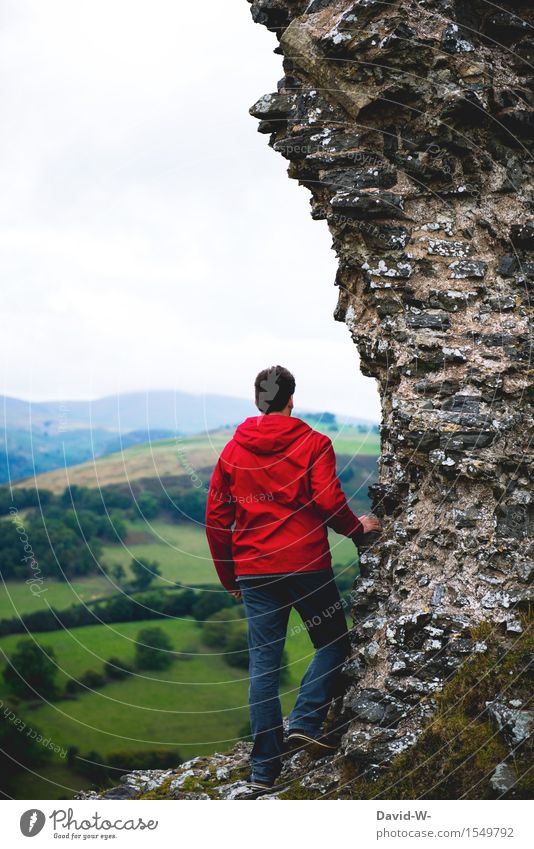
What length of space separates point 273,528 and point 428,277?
240 centimetres

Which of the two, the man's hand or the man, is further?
the man's hand

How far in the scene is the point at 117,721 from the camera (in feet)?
72.4

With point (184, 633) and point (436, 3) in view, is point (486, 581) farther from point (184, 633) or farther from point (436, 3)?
point (184, 633)

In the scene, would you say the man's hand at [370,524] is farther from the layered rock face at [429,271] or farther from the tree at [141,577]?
the tree at [141,577]

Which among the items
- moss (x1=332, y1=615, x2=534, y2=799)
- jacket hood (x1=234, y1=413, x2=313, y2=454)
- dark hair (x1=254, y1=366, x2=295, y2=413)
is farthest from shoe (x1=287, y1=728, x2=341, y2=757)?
dark hair (x1=254, y1=366, x2=295, y2=413)

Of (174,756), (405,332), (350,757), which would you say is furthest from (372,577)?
(174,756)

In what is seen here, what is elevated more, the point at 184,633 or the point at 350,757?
the point at 350,757

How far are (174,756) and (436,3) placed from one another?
15.4 metres

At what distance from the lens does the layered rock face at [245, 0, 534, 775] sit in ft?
21.5

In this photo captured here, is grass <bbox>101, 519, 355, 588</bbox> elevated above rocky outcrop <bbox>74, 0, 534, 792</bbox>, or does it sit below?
below

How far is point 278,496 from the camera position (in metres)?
6.42

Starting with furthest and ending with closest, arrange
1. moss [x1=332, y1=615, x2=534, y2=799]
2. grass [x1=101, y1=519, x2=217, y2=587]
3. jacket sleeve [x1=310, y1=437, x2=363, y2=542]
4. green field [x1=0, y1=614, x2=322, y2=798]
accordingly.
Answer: grass [x1=101, y1=519, x2=217, y2=587] → green field [x1=0, y1=614, x2=322, y2=798] → jacket sleeve [x1=310, y1=437, x2=363, y2=542] → moss [x1=332, y1=615, x2=534, y2=799]

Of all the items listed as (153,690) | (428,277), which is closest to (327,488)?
(428,277)

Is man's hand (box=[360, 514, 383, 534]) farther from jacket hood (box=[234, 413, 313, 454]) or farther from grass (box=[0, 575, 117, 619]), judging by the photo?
grass (box=[0, 575, 117, 619])
